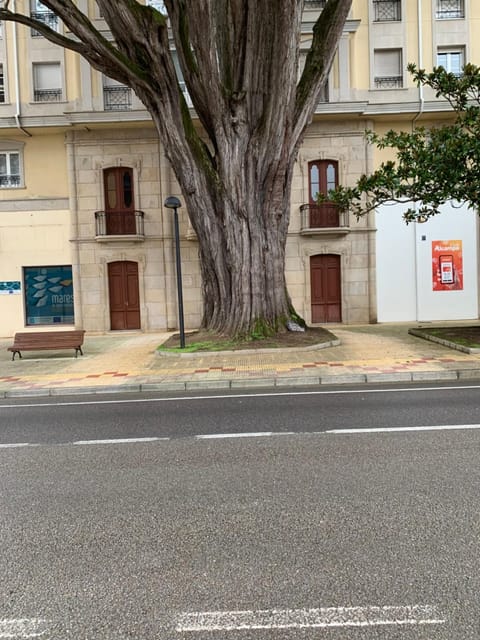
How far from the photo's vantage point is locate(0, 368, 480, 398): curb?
8844mm

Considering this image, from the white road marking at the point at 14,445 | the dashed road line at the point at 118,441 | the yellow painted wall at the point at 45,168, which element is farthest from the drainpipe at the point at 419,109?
the white road marking at the point at 14,445

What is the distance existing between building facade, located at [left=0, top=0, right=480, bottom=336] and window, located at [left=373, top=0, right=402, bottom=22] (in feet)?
0.18

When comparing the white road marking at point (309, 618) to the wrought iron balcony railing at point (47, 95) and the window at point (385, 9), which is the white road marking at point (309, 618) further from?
the window at point (385, 9)

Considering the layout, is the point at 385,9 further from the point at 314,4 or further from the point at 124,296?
the point at 124,296

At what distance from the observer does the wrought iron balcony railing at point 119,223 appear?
19000 mm

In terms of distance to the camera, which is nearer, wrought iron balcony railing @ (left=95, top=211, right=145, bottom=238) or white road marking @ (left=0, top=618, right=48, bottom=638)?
white road marking @ (left=0, top=618, right=48, bottom=638)

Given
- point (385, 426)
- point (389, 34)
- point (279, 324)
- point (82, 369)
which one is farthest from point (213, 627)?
point (389, 34)

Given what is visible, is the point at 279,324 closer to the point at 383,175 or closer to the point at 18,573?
the point at 383,175

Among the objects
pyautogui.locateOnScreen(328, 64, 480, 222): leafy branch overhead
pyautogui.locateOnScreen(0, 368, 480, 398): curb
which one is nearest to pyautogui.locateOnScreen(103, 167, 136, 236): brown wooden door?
pyautogui.locateOnScreen(328, 64, 480, 222): leafy branch overhead

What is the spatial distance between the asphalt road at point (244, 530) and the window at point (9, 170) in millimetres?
15859

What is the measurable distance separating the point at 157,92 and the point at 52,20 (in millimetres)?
10509

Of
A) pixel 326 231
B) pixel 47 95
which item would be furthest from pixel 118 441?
pixel 47 95

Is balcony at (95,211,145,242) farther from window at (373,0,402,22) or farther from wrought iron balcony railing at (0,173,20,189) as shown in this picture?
window at (373,0,402,22)

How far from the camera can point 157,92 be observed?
12016 mm
